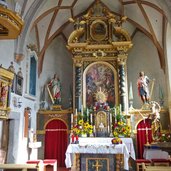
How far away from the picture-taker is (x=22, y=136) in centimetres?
935

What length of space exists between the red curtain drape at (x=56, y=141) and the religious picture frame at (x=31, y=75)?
5.48 feet

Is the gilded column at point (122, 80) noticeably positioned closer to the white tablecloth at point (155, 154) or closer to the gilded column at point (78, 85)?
the gilded column at point (78, 85)

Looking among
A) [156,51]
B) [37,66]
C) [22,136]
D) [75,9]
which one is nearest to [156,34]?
[156,51]

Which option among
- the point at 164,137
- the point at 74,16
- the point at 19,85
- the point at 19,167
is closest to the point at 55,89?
the point at 19,85

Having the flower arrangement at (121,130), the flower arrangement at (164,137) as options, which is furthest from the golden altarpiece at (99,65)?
the flower arrangement at (164,137)

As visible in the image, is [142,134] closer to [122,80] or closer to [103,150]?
[122,80]

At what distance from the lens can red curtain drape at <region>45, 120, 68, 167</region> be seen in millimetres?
10773

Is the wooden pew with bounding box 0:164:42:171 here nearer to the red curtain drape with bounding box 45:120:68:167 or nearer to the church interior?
the church interior

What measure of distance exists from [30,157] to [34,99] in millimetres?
2685

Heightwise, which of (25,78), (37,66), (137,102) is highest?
(37,66)

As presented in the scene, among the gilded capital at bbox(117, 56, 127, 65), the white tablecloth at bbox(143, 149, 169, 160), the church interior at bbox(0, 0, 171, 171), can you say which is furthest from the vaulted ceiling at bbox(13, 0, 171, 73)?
the white tablecloth at bbox(143, 149, 169, 160)

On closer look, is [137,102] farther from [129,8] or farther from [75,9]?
[75,9]

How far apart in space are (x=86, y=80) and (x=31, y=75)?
105 inches

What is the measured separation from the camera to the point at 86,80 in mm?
11336
